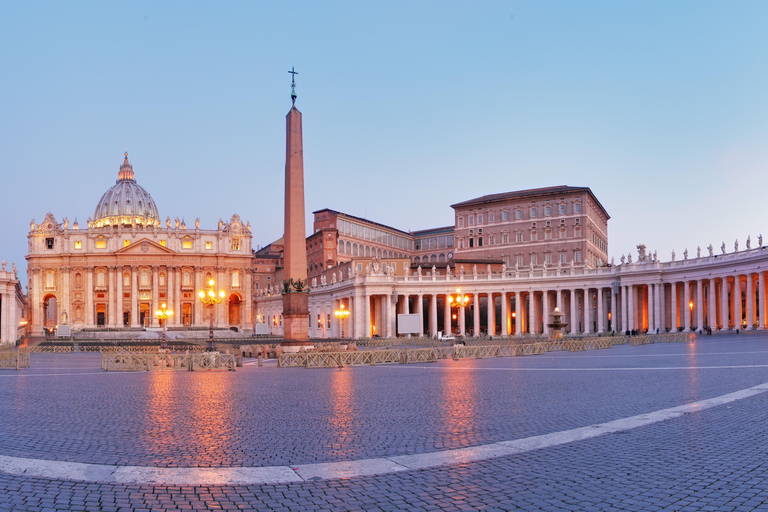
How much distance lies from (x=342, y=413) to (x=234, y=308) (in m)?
122

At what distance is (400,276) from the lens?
86.1 m

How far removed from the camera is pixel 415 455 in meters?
9.46

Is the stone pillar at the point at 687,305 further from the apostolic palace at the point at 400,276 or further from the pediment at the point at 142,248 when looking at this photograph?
the pediment at the point at 142,248

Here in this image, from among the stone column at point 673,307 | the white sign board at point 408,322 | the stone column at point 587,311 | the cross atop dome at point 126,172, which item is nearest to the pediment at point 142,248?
the cross atop dome at point 126,172

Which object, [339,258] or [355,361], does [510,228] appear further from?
[355,361]

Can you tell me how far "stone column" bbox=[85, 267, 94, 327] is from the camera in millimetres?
121312

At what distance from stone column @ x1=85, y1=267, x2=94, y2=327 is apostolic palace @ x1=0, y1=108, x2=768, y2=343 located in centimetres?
27

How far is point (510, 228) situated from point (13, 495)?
327ft

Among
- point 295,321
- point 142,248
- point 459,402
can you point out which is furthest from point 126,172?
point 459,402

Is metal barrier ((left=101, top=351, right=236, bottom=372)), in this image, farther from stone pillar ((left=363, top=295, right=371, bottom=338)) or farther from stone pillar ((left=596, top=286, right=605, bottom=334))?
stone pillar ((left=596, top=286, right=605, bottom=334))

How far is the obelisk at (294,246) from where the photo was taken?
34.3m

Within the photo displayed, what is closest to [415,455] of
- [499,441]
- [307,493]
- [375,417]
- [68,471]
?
[499,441]

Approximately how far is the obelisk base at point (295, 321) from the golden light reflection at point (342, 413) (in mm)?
12775

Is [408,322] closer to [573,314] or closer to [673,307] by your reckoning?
[573,314]
